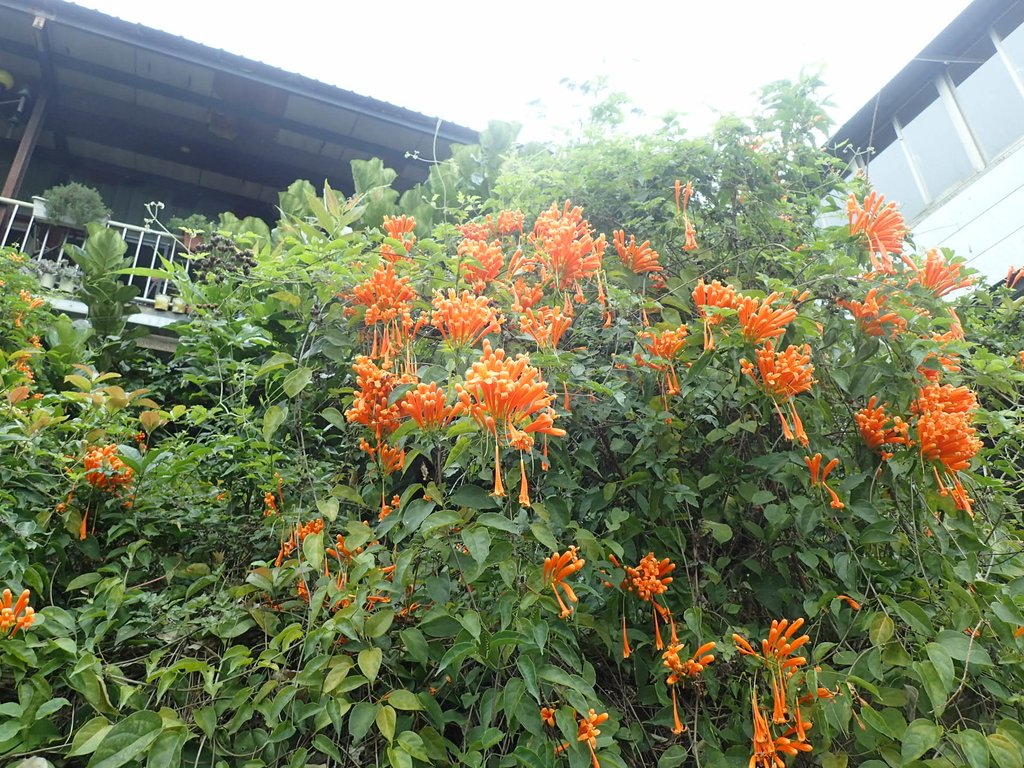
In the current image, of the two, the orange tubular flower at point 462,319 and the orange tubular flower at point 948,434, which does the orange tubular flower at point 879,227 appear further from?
the orange tubular flower at point 462,319

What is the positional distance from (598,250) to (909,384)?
958mm

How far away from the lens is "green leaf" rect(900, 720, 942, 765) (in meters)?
1.48

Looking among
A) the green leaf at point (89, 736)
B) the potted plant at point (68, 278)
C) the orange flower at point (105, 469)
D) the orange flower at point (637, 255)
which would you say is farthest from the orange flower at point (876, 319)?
the potted plant at point (68, 278)

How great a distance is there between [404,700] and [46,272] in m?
5.18

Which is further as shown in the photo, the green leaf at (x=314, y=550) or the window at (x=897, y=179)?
the window at (x=897, y=179)

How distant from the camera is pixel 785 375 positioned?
175 cm

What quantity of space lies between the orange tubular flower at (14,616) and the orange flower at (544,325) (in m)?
Answer: 1.41

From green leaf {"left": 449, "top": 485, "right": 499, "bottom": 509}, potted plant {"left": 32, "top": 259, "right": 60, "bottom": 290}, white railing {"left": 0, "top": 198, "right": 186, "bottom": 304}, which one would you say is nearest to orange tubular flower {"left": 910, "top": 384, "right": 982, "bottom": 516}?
green leaf {"left": 449, "top": 485, "right": 499, "bottom": 509}

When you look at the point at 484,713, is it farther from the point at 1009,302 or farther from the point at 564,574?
the point at 1009,302

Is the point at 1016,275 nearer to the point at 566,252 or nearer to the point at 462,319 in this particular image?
the point at 566,252

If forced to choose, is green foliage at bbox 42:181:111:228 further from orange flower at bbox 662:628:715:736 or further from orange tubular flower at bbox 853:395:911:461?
orange tubular flower at bbox 853:395:911:461

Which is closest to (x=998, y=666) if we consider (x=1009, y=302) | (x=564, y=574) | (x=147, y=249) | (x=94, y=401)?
(x=564, y=574)

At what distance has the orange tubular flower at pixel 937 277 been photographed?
211 centimetres

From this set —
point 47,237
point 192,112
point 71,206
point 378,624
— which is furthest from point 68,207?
point 378,624
